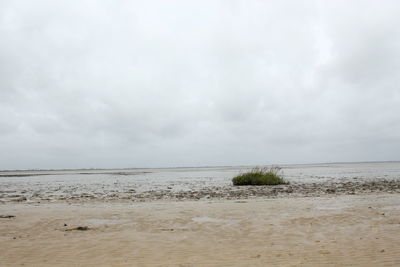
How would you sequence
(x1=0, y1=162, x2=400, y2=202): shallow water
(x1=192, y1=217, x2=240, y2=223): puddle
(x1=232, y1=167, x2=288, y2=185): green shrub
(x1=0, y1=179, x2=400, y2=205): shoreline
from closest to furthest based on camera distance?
(x1=192, y1=217, x2=240, y2=223): puddle
(x1=0, y1=179, x2=400, y2=205): shoreline
(x1=0, y1=162, x2=400, y2=202): shallow water
(x1=232, y1=167, x2=288, y2=185): green shrub

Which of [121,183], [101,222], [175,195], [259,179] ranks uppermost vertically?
[259,179]

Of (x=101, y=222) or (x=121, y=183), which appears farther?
(x=121, y=183)

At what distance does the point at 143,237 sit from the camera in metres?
8.41

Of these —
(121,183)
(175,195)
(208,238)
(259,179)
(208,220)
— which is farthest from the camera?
(121,183)

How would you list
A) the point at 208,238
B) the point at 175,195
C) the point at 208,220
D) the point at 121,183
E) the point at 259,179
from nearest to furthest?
the point at 208,238 → the point at 208,220 → the point at 175,195 → the point at 259,179 → the point at 121,183

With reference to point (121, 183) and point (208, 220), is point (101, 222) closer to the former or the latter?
point (208, 220)

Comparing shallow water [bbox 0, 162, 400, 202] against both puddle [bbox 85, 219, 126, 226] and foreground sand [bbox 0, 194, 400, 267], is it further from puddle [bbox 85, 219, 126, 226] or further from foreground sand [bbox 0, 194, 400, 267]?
foreground sand [bbox 0, 194, 400, 267]

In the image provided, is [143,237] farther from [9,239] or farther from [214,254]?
[9,239]

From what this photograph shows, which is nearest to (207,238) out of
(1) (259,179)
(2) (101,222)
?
(2) (101,222)

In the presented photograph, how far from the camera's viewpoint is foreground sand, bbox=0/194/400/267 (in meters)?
6.26

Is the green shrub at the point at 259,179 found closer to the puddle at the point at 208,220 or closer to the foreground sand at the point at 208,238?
Result: the foreground sand at the point at 208,238

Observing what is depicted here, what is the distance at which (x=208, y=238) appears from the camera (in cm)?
811

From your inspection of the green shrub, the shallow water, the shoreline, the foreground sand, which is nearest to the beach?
the foreground sand

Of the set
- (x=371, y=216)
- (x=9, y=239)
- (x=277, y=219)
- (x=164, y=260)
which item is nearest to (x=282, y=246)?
(x=164, y=260)
